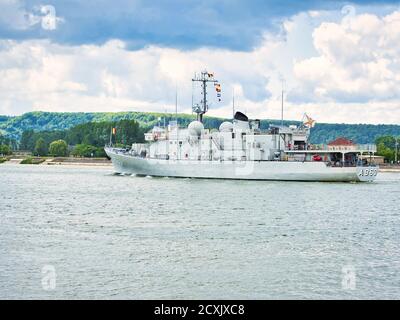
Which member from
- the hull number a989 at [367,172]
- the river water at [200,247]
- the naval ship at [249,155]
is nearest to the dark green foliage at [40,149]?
the naval ship at [249,155]

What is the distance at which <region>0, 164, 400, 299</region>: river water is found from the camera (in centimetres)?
2458

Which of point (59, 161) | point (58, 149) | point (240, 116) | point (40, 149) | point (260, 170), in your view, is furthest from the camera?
point (40, 149)

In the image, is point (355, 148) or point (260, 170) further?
point (260, 170)

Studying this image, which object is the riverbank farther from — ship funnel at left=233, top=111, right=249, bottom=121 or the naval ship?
ship funnel at left=233, top=111, right=249, bottom=121

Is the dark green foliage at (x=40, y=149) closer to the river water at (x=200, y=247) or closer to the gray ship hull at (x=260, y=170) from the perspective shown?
the gray ship hull at (x=260, y=170)

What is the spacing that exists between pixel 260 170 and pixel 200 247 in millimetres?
45404

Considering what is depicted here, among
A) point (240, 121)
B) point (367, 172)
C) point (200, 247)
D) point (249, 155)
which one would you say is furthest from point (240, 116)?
point (200, 247)

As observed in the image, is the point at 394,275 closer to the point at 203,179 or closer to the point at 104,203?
the point at 104,203

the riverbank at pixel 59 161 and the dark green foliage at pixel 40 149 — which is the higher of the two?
the dark green foliage at pixel 40 149

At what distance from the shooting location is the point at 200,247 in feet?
105

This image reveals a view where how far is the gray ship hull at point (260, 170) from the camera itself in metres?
74.3

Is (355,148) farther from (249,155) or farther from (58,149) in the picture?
(58,149)

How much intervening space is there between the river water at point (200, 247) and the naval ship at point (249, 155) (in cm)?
1822

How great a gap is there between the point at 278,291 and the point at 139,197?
33.5m
